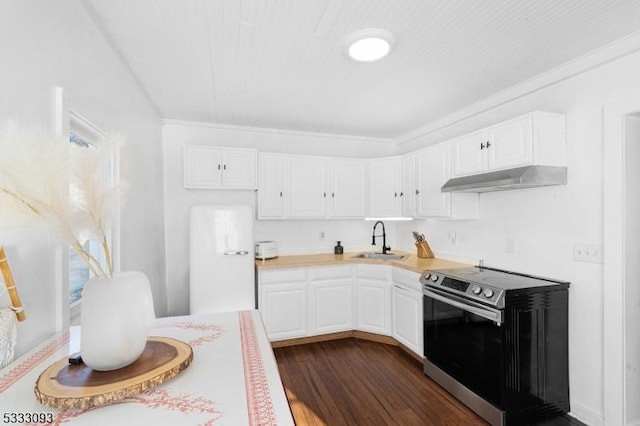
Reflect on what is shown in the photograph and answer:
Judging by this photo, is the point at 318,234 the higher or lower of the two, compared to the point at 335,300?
higher

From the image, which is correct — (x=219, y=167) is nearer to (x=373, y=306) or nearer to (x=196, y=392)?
(x=373, y=306)

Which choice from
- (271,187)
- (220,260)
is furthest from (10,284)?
(271,187)

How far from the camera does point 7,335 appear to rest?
0.92 meters

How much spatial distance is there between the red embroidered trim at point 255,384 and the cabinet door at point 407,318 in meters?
2.13

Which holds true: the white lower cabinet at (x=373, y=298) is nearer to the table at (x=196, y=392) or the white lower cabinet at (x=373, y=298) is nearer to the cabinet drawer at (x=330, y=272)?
the cabinet drawer at (x=330, y=272)

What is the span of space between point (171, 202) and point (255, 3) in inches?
103

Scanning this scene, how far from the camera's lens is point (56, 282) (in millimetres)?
1346

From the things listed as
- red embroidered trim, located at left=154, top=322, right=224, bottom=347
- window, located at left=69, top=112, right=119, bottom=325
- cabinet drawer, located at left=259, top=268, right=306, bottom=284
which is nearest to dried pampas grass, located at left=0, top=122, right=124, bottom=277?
red embroidered trim, located at left=154, top=322, right=224, bottom=347

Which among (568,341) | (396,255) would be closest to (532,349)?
(568,341)

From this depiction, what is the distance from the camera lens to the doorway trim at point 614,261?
1.96m

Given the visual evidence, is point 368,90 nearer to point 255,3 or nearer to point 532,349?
point 255,3

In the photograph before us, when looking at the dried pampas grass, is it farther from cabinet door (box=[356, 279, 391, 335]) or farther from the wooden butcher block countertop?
cabinet door (box=[356, 279, 391, 335])

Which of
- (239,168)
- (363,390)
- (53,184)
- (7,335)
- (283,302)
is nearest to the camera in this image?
(53,184)

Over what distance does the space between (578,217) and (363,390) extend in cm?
206
